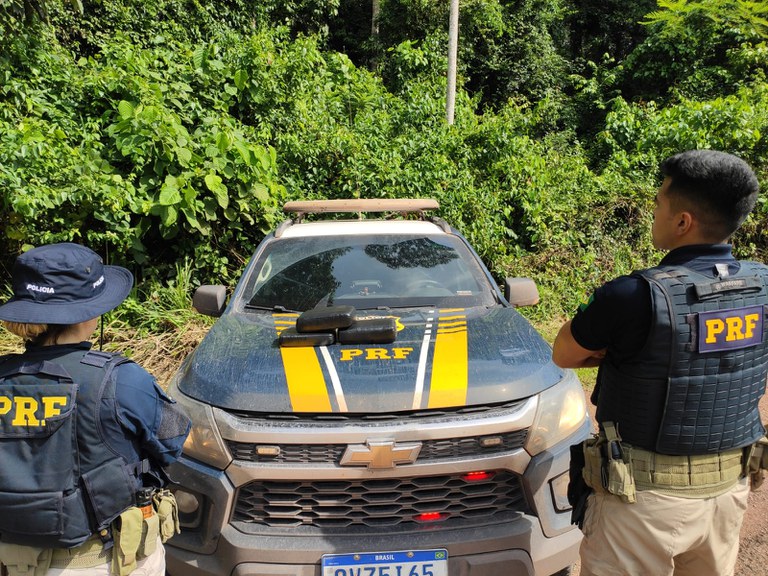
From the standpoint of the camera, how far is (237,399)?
2.34 m

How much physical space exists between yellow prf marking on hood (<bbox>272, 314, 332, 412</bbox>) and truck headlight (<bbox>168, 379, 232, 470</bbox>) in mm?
313

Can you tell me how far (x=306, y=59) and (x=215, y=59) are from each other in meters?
1.30

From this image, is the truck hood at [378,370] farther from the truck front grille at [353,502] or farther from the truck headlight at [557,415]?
the truck front grille at [353,502]

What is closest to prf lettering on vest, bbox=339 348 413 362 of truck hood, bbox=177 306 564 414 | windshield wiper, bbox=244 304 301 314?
truck hood, bbox=177 306 564 414

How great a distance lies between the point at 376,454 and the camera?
2.17 metres

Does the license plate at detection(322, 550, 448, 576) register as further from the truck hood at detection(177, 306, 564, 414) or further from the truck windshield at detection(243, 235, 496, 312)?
the truck windshield at detection(243, 235, 496, 312)

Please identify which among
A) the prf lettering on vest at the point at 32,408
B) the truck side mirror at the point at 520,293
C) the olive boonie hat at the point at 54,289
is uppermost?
the olive boonie hat at the point at 54,289

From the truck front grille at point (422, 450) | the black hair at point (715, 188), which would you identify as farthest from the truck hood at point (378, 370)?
the black hair at point (715, 188)

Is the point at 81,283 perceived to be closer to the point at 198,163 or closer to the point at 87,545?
the point at 87,545

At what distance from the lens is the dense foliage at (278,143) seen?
218 inches

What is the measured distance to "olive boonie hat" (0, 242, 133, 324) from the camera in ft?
5.15

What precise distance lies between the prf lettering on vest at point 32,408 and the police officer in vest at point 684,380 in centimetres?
153

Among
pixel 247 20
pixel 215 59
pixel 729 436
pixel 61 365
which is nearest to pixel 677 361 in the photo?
pixel 729 436

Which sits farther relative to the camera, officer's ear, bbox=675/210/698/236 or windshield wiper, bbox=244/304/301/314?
windshield wiper, bbox=244/304/301/314
